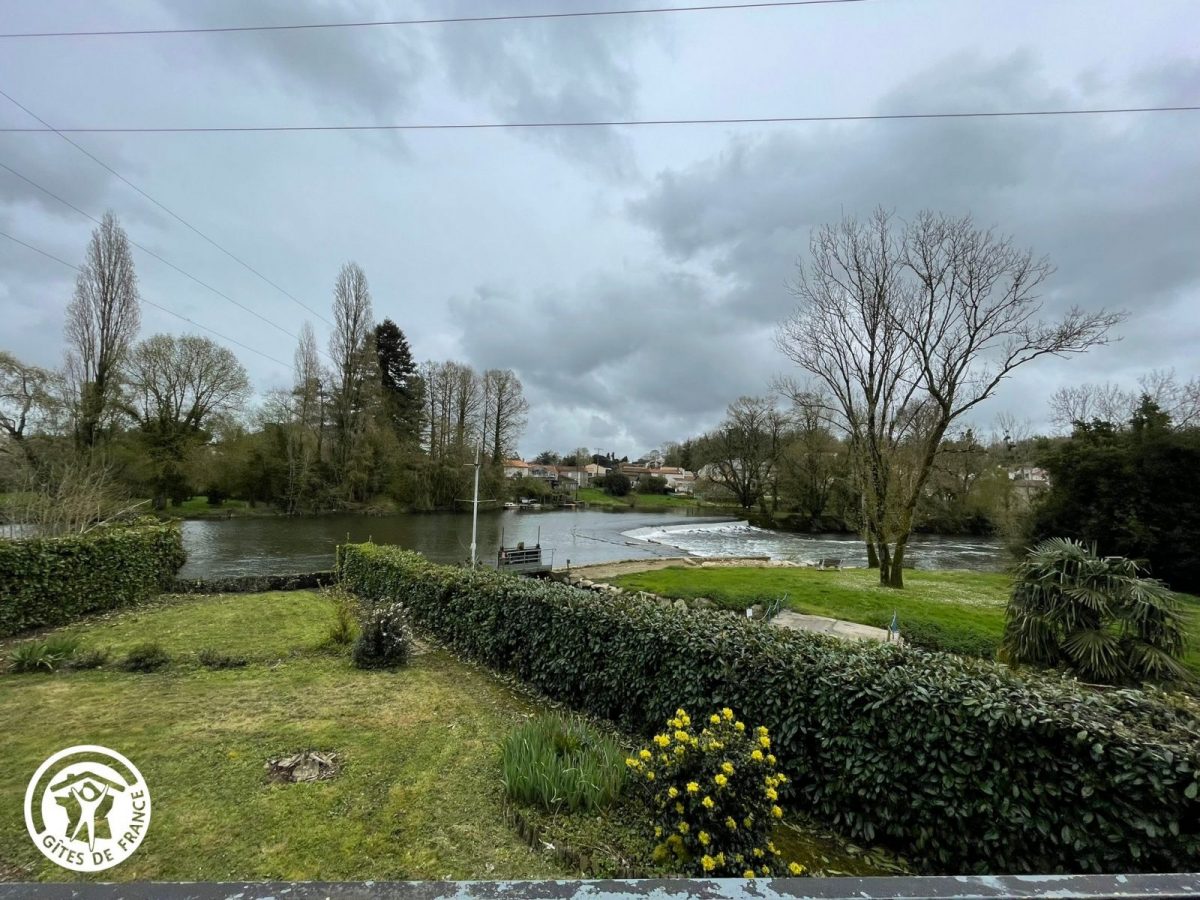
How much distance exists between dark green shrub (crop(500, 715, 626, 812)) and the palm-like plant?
4.95 meters

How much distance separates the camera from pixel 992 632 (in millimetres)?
8867

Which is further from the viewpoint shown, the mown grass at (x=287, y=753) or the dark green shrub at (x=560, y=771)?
the dark green shrub at (x=560, y=771)

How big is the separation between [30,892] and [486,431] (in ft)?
162

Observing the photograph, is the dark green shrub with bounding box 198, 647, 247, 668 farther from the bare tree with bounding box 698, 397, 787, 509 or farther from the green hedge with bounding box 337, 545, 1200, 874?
the bare tree with bounding box 698, 397, 787, 509

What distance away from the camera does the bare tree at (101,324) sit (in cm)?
2452

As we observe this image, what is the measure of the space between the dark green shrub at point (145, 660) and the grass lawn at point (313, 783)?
13 centimetres

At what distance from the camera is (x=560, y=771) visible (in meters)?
3.66

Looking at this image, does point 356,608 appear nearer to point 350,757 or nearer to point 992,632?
point 350,757

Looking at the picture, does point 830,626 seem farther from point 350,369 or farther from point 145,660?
point 350,369

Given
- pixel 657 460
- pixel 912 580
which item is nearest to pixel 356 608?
pixel 912 580

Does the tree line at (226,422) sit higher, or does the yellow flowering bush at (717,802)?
the tree line at (226,422)

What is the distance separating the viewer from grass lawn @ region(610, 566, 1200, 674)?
8688 mm

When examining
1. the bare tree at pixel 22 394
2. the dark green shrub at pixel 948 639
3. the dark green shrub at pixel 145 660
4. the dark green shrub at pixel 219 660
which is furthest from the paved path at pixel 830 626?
the bare tree at pixel 22 394

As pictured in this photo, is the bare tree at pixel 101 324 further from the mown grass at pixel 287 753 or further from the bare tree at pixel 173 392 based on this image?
the mown grass at pixel 287 753
